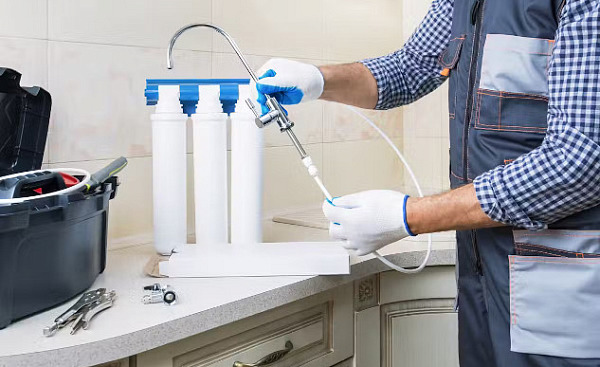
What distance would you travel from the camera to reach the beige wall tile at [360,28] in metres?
2.17

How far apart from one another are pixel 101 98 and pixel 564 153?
39.6 inches

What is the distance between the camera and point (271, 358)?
126 cm

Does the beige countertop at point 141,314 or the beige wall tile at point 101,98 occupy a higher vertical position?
the beige wall tile at point 101,98

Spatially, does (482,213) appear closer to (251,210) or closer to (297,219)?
(251,210)

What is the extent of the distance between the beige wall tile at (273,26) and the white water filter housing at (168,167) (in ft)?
1.34

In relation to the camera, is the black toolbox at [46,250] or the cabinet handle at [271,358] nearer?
the black toolbox at [46,250]

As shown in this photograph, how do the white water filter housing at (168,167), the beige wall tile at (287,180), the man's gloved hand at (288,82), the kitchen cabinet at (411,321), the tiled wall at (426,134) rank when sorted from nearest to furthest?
1. the man's gloved hand at (288,82)
2. the white water filter housing at (168,167)
3. the kitchen cabinet at (411,321)
4. the beige wall tile at (287,180)
5. the tiled wall at (426,134)

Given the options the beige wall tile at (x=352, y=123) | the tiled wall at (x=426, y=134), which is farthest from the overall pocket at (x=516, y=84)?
the tiled wall at (x=426, y=134)

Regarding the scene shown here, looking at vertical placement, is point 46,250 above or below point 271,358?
above

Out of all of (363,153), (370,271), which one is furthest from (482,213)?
(363,153)

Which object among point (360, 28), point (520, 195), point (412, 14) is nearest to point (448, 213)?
point (520, 195)

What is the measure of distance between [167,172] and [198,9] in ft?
1.71

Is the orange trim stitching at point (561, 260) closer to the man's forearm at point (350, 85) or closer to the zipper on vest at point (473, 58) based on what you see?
the zipper on vest at point (473, 58)

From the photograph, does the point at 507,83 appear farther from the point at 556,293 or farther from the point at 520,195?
the point at 556,293
